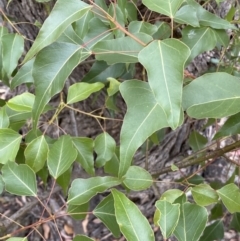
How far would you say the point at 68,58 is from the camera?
2.08ft

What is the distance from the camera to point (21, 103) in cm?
80

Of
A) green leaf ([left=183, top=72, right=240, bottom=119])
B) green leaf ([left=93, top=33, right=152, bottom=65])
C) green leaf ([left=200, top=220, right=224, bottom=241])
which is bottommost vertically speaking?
green leaf ([left=200, top=220, right=224, bottom=241])

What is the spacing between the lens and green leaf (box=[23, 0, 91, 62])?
1.82 feet

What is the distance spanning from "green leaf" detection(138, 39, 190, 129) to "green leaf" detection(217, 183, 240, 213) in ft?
1.01

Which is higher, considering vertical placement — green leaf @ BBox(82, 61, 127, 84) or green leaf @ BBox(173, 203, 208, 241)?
green leaf @ BBox(82, 61, 127, 84)

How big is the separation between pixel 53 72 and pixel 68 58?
4cm

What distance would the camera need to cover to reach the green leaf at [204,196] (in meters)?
0.74

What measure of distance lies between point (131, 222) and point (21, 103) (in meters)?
0.37

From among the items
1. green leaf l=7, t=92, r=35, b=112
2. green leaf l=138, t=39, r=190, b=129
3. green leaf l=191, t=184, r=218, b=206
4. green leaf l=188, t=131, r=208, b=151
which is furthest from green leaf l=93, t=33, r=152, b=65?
green leaf l=188, t=131, r=208, b=151

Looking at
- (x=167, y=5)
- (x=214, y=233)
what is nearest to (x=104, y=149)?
(x=167, y=5)

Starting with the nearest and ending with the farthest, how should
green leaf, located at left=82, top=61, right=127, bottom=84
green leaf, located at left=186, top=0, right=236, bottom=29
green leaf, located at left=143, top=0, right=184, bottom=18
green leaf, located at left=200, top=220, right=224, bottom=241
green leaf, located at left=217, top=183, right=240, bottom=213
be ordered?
green leaf, located at left=143, top=0, right=184, bottom=18
green leaf, located at left=217, top=183, right=240, bottom=213
green leaf, located at left=186, top=0, right=236, bottom=29
green leaf, located at left=82, top=61, right=127, bottom=84
green leaf, located at left=200, top=220, right=224, bottom=241

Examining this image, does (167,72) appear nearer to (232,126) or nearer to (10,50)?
(232,126)

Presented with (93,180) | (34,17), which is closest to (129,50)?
(93,180)

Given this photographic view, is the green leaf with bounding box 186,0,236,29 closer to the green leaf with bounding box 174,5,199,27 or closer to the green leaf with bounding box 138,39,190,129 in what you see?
the green leaf with bounding box 174,5,199,27
